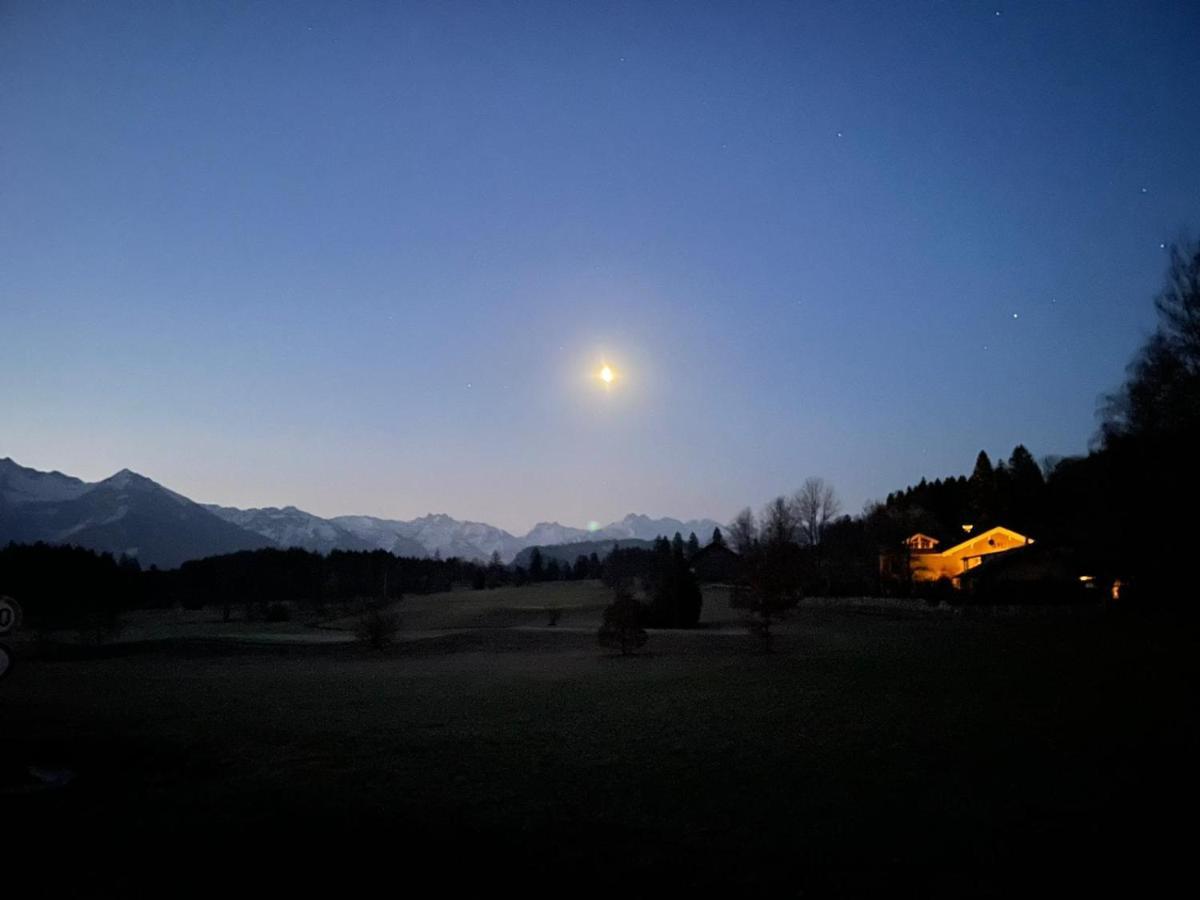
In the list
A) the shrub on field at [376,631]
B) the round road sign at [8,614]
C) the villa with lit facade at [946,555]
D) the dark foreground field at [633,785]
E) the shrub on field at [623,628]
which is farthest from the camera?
the villa with lit facade at [946,555]

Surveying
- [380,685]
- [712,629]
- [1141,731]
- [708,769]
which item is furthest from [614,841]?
[712,629]

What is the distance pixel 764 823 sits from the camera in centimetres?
853

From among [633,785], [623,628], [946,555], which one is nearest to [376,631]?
[623,628]

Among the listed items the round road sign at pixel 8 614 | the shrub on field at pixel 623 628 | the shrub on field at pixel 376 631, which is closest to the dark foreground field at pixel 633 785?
the round road sign at pixel 8 614

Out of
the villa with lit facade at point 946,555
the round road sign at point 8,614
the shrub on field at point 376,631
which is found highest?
the villa with lit facade at point 946,555

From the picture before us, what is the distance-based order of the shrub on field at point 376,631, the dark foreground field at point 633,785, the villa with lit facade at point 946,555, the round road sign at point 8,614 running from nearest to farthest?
the dark foreground field at point 633,785 → the round road sign at point 8,614 → the shrub on field at point 376,631 → the villa with lit facade at point 946,555

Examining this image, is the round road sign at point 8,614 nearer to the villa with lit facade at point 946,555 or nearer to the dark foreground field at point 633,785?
the dark foreground field at point 633,785

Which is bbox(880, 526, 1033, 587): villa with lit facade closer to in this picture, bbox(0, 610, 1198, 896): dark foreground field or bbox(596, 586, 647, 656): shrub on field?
bbox(596, 586, 647, 656): shrub on field

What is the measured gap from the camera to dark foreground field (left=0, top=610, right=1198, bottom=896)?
7.09 meters

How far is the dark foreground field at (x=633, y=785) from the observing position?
709 centimetres

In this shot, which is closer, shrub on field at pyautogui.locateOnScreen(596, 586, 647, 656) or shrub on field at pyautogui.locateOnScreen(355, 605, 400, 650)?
shrub on field at pyautogui.locateOnScreen(596, 586, 647, 656)

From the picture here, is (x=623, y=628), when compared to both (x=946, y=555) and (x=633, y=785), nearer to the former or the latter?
(x=633, y=785)

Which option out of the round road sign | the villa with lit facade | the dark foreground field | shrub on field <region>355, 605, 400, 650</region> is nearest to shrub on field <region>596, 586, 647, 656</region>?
the dark foreground field

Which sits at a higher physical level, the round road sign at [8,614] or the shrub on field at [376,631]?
the round road sign at [8,614]
